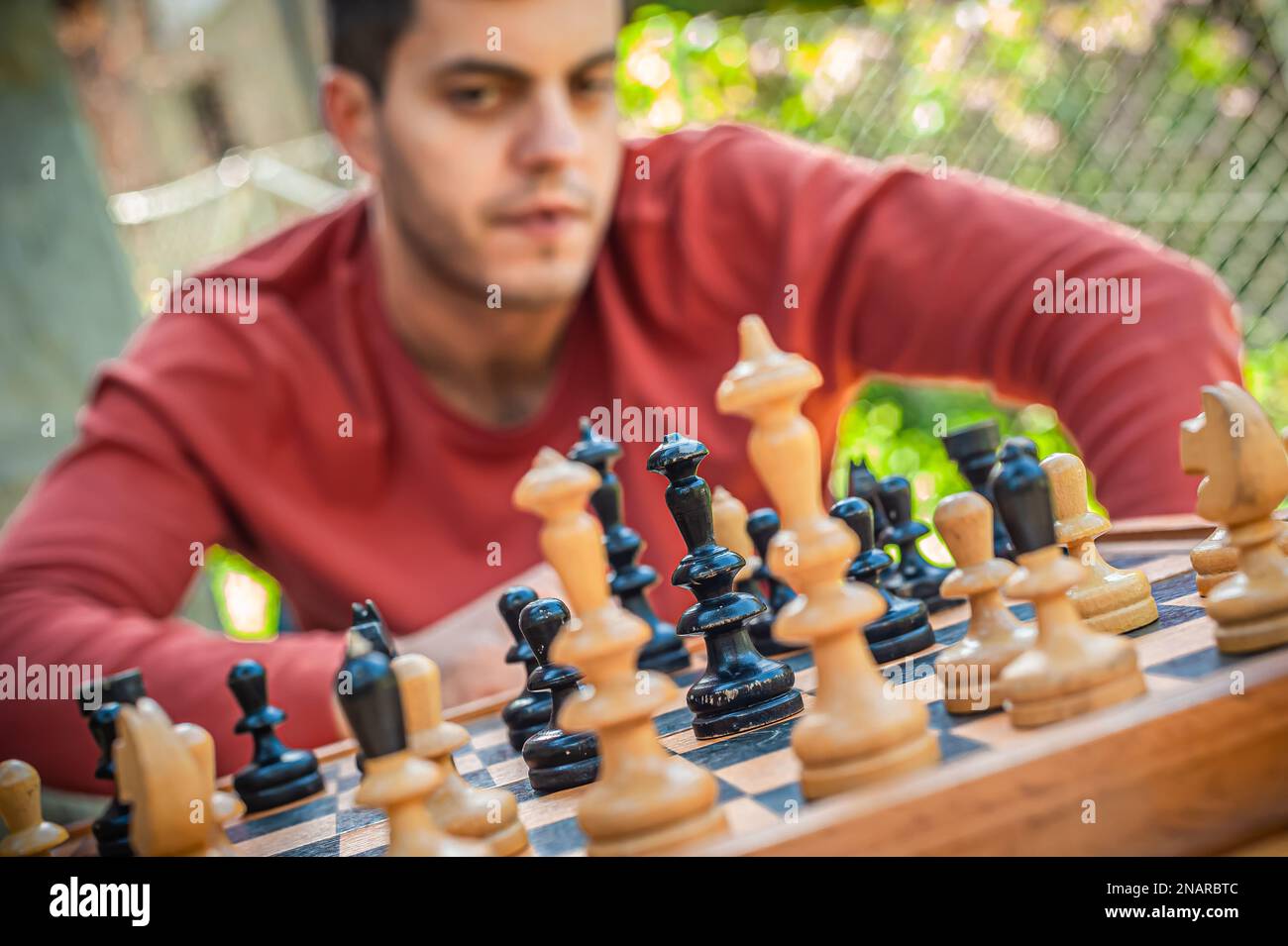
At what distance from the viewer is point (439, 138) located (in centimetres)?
214

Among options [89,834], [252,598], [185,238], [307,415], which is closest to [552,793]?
[89,834]

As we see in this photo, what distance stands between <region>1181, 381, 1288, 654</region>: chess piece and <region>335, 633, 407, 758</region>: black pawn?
1.94 ft

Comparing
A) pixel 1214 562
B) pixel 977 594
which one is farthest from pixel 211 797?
pixel 1214 562

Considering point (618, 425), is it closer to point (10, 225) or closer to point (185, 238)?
point (10, 225)

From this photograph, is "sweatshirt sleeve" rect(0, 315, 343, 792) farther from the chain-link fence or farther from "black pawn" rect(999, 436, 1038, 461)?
the chain-link fence

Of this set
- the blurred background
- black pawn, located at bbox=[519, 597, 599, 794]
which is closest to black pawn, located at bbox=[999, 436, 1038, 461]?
black pawn, located at bbox=[519, 597, 599, 794]

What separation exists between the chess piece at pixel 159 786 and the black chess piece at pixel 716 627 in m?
0.43

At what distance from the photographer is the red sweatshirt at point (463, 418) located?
7.06 ft

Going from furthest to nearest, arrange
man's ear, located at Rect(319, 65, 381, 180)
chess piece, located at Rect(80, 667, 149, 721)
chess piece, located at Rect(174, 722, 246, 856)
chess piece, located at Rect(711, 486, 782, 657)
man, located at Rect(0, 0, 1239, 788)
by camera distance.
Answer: man's ear, located at Rect(319, 65, 381, 180) → man, located at Rect(0, 0, 1239, 788) → chess piece, located at Rect(711, 486, 782, 657) → chess piece, located at Rect(80, 667, 149, 721) → chess piece, located at Rect(174, 722, 246, 856)

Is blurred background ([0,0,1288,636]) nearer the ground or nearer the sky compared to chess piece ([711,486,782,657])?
nearer the sky

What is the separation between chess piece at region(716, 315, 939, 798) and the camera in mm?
753

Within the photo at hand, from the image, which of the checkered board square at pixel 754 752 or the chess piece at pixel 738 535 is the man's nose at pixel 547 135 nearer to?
the chess piece at pixel 738 535

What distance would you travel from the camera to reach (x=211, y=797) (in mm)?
990

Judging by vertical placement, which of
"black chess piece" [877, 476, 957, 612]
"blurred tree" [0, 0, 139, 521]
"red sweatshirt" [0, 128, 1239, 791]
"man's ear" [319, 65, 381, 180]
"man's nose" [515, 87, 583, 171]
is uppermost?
"blurred tree" [0, 0, 139, 521]
